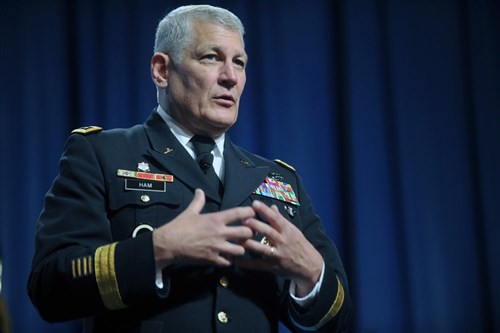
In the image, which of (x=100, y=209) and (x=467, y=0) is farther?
(x=467, y=0)

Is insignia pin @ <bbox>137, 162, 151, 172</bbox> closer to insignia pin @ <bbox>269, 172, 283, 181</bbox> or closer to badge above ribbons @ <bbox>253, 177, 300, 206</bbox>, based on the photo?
badge above ribbons @ <bbox>253, 177, 300, 206</bbox>

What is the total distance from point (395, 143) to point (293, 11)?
2.68 ft

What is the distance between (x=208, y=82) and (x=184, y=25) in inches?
7.9

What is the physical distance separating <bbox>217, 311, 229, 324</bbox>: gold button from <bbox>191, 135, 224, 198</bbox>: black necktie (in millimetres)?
310

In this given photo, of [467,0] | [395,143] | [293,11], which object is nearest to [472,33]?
[467,0]

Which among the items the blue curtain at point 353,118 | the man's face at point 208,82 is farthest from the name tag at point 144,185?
the blue curtain at point 353,118

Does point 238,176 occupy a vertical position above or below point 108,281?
above

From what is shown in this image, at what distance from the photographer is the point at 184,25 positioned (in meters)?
1.75

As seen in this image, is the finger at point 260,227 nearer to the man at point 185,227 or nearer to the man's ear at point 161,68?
the man at point 185,227

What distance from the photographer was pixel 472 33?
295 cm

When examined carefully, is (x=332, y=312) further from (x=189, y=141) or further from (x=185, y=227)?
(x=189, y=141)

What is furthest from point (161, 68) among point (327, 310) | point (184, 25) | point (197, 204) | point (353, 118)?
point (353, 118)

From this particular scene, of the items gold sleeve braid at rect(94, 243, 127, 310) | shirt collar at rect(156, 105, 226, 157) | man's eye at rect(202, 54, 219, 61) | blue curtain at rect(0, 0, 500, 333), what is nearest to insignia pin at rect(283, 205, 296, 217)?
shirt collar at rect(156, 105, 226, 157)

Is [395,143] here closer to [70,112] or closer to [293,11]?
[293,11]
